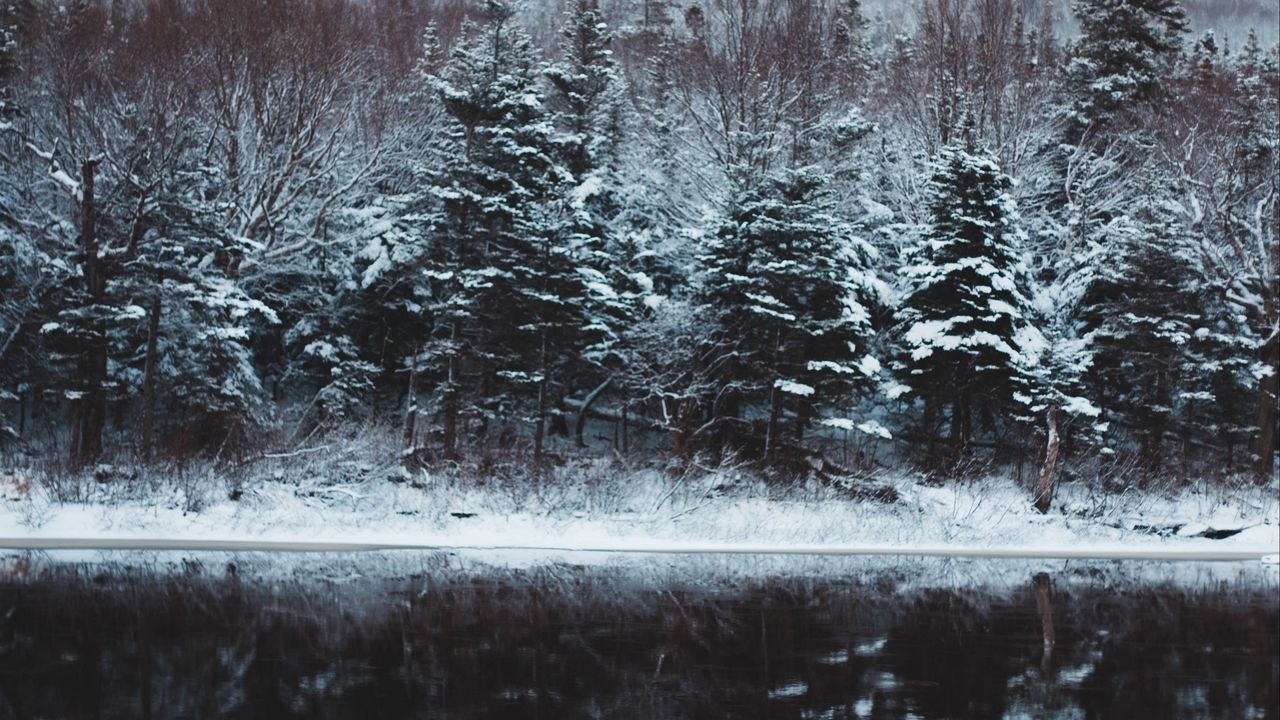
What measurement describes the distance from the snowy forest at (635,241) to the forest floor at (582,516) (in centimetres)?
190

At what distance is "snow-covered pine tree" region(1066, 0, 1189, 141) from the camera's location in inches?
1359

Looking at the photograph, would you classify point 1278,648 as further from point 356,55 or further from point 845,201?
point 356,55

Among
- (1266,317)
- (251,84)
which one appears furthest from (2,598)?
(1266,317)

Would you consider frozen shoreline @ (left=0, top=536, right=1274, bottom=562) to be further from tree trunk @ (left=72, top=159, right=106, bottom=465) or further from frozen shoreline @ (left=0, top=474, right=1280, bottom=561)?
tree trunk @ (left=72, top=159, right=106, bottom=465)

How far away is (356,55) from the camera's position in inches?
1254

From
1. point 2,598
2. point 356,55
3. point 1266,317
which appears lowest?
point 2,598

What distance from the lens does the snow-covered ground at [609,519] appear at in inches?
725

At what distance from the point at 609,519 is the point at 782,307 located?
7.12 metres

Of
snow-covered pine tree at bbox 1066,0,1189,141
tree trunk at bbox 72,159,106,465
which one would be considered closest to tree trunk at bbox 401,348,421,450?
tree trunk at bbox 72,159,106,465

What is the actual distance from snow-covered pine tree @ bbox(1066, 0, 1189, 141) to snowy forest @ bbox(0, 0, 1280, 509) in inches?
4.6

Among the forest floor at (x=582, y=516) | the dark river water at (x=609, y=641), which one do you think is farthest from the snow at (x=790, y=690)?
the forest floor at (x=582, y=516)

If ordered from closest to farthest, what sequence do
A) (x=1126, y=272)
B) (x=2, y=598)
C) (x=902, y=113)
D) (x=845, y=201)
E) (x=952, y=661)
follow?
(x=952, y=661), (x=2, y=598), (x=1126, y=272), (x=845, y=201), (x=902, y=113)

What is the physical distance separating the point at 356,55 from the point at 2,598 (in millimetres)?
22543

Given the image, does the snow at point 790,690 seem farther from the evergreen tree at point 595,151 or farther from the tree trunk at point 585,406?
the tree trunk at point 585,406
